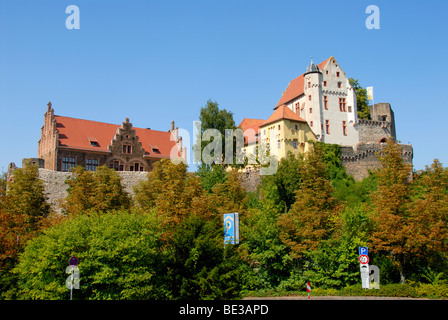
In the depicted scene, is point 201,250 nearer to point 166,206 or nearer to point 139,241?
point 139,241

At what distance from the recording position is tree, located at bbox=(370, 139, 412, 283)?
27.1 meters

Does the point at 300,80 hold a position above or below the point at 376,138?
above

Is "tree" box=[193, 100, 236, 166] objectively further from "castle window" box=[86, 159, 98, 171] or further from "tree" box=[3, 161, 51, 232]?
"tree" box=[3, 161, 51, 232]

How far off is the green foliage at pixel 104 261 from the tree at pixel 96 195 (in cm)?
860

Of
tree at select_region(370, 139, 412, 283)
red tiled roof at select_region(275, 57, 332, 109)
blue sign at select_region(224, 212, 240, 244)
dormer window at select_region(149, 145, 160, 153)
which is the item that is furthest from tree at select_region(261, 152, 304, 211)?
dormer window at select_region(149, 145, 160, 153)

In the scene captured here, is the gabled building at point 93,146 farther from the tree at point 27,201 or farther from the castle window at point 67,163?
the tree at point 27,201

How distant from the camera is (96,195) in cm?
3522

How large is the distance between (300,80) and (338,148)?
1346cm

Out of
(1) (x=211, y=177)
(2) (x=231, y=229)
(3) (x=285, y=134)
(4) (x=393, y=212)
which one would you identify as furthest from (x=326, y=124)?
(2) (x=231, y=229)

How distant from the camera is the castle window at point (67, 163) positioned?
4875 centimetres

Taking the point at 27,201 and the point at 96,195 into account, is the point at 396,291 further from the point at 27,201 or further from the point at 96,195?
the point at 27,201

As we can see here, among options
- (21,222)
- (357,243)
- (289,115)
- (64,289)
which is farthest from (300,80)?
(64,289)

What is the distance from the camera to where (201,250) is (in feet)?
74.1

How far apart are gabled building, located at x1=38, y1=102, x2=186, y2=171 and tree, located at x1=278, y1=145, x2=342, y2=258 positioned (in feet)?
93.8
